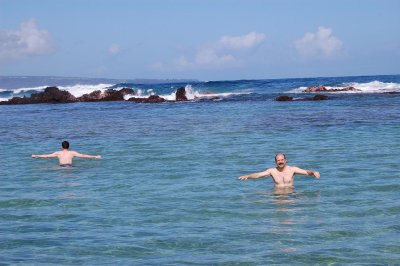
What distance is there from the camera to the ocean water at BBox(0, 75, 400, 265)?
1021 centimetres

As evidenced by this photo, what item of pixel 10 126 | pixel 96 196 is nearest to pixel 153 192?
pixel 96 196

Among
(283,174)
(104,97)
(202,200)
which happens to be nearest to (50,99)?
(104,97)

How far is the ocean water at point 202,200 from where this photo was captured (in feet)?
33.5

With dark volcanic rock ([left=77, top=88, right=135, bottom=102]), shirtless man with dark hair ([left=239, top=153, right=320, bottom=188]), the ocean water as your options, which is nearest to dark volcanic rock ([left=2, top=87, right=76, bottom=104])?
dark volcanic rock ([left=77, top=88, right=135, bottom=102])

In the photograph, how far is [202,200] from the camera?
1414 centimetres

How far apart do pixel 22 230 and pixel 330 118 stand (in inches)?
955

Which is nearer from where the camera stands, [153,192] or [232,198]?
[232,198]

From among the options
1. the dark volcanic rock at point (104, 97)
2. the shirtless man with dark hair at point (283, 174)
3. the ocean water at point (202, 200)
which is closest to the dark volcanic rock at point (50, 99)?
the dark volcanic rock at point (104, 97)

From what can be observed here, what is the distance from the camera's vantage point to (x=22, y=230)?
1183cm

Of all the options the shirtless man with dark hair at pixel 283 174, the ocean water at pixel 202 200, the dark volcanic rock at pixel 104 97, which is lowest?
the ocean water at pixel 202 200

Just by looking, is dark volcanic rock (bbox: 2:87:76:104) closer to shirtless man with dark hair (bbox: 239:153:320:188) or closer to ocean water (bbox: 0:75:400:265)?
ocean water (bbox: 0:75:400:265)

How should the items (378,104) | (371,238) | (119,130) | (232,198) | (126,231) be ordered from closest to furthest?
1. (371,238)
2. (126,231)
3. (232,198)
4. (119,130)
5. (378,104)

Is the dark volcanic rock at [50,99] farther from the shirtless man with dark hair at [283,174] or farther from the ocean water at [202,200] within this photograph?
the shirtless man with dark hair at [283,174]

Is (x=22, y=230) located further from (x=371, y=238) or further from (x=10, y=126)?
(x=10, y=126)
